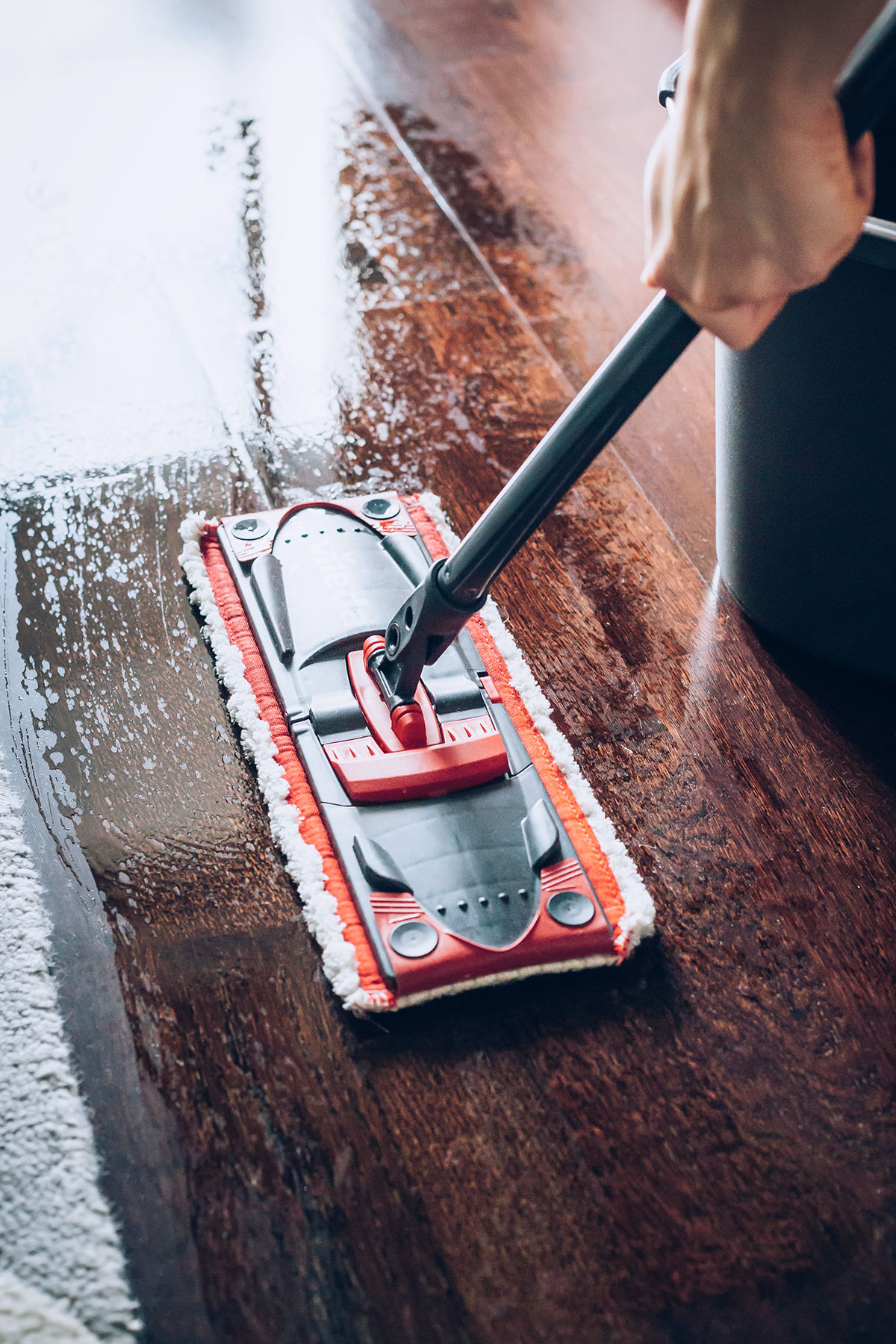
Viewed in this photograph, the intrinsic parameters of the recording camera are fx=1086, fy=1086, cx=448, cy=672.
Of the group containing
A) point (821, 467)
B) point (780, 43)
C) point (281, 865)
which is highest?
point (780, 43)

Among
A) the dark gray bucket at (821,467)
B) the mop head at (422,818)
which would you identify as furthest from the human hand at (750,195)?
the mop head at (422,818)

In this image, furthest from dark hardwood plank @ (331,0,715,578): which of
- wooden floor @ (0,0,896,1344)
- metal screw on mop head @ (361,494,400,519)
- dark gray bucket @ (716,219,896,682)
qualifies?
metal screw on mop head @ (361,494,400,519)

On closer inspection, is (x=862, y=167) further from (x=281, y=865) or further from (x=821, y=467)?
(x=281, y=865)

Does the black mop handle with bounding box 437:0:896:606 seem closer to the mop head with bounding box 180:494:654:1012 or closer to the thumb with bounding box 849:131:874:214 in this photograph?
the thumb with bounding box 849:131:874:214

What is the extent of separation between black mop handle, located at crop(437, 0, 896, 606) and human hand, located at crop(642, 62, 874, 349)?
0.02m

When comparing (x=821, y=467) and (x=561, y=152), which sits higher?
(x=821, y=467)

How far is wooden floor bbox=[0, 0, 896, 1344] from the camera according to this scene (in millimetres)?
637

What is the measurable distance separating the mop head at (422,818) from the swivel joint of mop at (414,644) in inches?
0.7

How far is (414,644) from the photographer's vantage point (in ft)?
2.65

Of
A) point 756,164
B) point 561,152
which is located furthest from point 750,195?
point 561,152

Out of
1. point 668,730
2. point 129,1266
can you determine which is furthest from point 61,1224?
point 668,730

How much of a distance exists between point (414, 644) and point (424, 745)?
0.26 feet

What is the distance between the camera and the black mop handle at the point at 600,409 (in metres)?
0.53

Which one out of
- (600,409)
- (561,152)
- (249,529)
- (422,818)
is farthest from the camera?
(561,152)
